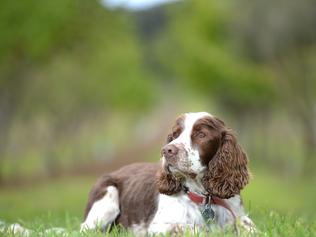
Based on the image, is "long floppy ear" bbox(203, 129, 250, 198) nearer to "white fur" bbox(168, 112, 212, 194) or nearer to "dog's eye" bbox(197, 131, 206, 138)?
"white fur" bbox(168, 112, 212, 194)

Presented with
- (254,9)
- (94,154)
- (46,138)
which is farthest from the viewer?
(94,154)

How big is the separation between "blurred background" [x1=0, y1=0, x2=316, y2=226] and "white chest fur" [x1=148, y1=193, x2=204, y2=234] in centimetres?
1098

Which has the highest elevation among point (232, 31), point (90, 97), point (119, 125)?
point (232, 31)

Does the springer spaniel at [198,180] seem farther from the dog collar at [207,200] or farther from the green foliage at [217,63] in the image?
the green foliage at [217,63]

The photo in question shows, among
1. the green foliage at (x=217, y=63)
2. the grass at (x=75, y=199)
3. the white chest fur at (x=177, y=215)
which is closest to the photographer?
the white chest fur at (x=177, y=215)

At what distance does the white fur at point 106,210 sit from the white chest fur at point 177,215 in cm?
103

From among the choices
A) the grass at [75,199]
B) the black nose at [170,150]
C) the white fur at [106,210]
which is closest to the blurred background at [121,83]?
the grass at [75,199]

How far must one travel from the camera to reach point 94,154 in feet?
191

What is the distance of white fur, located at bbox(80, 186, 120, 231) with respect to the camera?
9.65 m

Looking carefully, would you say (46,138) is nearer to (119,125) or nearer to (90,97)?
(90,97)

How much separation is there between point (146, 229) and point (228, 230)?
4.89ft

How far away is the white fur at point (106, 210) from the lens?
9648 millimetres

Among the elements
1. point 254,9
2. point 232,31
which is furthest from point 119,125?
point 254,9

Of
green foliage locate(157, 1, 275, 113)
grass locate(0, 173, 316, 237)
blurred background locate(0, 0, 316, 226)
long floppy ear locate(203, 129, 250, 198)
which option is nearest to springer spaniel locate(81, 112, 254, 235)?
long floppy ear locate(203, 129, 250, 198)
